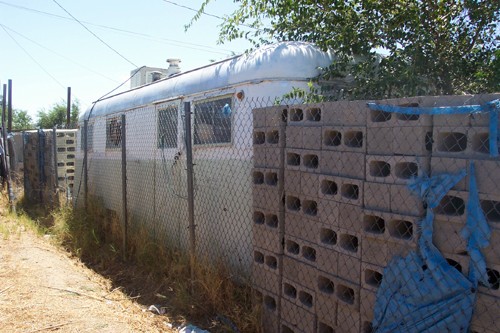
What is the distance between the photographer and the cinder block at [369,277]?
2990mm

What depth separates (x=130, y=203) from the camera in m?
7.92

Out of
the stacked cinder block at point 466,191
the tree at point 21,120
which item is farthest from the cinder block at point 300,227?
the tree at point 21,120

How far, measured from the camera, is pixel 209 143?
5.65 metres

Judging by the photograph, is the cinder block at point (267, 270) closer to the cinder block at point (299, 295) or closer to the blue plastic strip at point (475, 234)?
the cinder block at point (299, 295)

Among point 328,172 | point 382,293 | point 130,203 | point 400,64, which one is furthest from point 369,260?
point 130,203

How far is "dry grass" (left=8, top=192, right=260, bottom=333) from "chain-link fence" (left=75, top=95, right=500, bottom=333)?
337mm

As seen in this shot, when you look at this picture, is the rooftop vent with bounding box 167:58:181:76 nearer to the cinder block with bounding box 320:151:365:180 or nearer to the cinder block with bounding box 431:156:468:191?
the cinder block with bounding box 320:151:365:180

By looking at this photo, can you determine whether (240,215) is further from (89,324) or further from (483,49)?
(483,49)

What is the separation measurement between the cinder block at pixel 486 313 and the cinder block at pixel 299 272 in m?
1.21

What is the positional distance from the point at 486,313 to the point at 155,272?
439 cm

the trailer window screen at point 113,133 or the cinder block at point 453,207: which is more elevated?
the trailer window screen at point 113,133

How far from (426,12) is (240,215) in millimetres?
3471

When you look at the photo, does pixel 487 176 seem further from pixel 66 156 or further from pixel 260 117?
pixel 66 156

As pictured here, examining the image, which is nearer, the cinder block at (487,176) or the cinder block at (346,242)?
the cinder block at (487,176)
